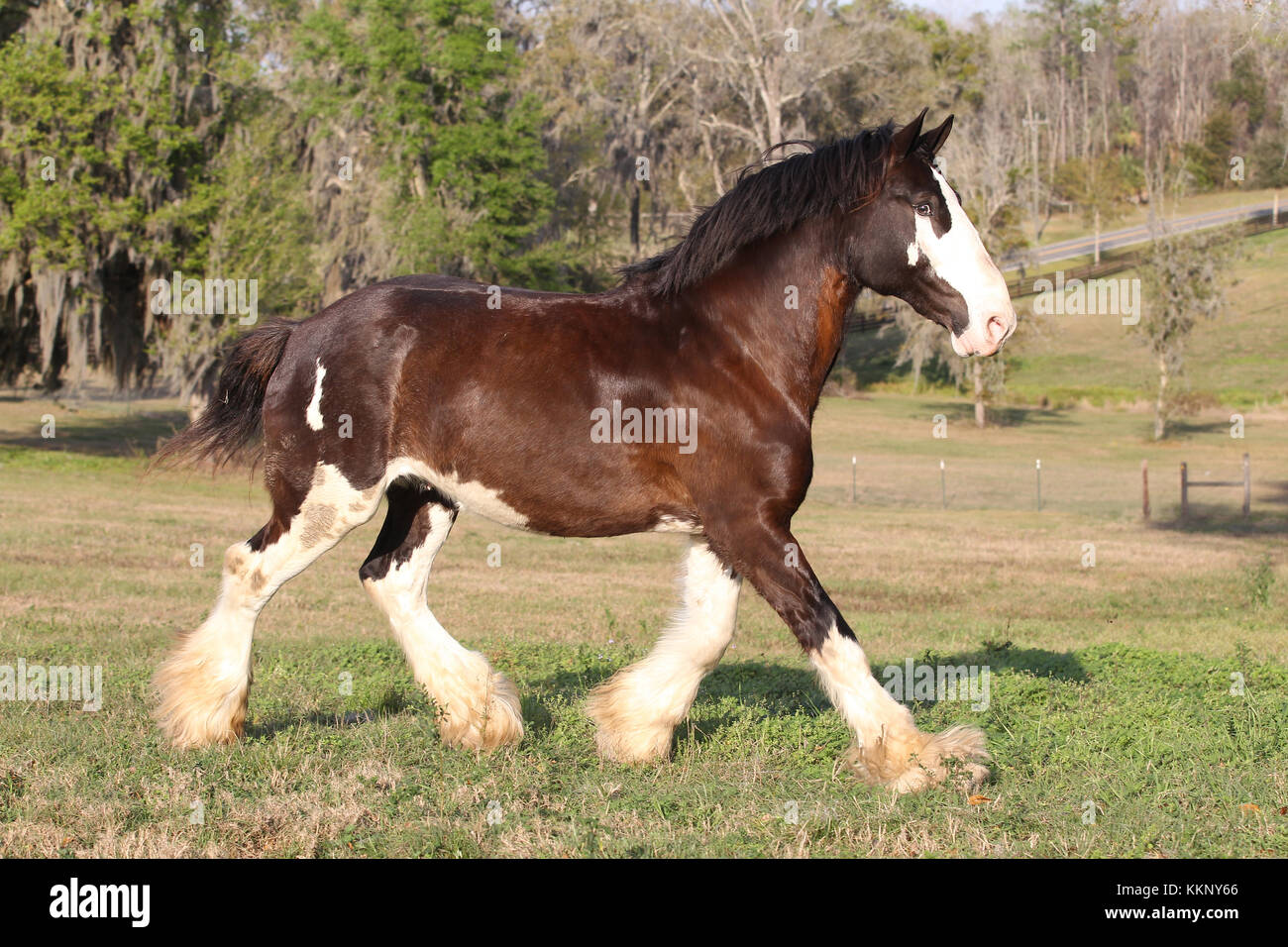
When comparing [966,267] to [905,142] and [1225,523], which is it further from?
[1225,523]

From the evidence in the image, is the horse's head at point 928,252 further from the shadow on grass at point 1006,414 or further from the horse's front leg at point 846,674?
the shadow on grass at point 1006,414

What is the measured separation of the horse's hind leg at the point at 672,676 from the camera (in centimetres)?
592

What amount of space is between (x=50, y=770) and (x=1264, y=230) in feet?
281

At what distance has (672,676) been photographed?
6004mm

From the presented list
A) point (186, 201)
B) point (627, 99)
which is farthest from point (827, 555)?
point (627, 99)

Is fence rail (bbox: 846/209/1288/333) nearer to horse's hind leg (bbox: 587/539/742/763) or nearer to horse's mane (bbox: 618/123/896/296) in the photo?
horse's mane (bbox: 618/123/896/296)

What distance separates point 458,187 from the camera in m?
37.3

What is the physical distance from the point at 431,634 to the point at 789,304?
7.98ft

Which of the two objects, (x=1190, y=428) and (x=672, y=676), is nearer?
(x=672, y=676)

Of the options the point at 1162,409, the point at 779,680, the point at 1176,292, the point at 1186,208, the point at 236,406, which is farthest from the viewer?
the point at 1186,208

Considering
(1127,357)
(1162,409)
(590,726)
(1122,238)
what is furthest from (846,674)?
(1122,238)

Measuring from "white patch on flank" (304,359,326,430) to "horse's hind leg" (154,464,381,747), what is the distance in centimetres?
22

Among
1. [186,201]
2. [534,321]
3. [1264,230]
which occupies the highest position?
[1264,230]
